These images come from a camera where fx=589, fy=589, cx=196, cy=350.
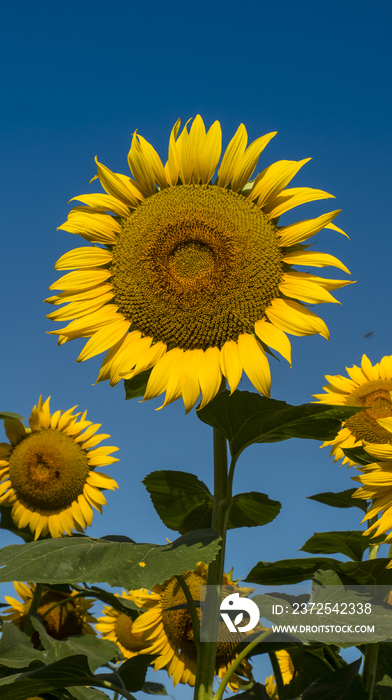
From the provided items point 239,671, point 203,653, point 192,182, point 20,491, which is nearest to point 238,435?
point 203,653

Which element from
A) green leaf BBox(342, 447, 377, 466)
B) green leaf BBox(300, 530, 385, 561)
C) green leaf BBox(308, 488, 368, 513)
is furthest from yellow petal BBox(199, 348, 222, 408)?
green leaf BBox(308, 488, 368, 513)

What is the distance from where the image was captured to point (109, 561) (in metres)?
2.19

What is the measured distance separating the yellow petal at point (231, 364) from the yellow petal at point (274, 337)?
12 centimetres

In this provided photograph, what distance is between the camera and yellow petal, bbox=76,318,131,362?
2.68 metres

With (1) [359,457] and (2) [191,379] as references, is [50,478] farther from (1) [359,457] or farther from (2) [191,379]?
(2) [191,379]

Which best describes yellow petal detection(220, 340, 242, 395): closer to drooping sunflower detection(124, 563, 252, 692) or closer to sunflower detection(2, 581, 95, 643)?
drooping sunflower detection(124, 563, 252, 692)

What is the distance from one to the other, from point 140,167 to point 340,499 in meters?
2.40

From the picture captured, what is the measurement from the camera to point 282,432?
8.23 feet

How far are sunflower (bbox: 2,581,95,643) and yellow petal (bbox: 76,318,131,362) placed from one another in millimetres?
3327

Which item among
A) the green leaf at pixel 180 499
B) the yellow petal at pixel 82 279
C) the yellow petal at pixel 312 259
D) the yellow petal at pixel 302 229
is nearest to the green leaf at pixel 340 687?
the green leaf at pixel 180 499

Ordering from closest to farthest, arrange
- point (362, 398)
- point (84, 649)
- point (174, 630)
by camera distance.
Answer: point (84, 649) → point (174, 630) → point (362, 398)

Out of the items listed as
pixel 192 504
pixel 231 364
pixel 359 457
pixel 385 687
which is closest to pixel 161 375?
pixel 231 364

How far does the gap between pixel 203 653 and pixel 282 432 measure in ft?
3.10

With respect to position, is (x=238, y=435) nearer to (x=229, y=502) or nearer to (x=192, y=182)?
(x=229, y=502)
